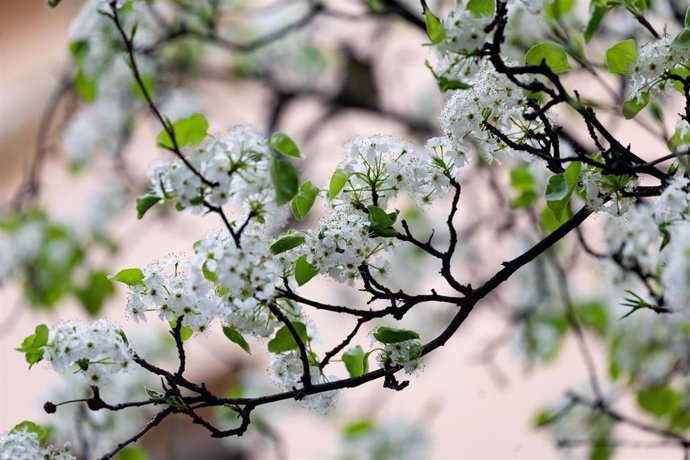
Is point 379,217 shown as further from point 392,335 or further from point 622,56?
point 622,56

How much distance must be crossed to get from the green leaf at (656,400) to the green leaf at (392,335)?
3.75ft

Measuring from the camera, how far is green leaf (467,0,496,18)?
0.89 m

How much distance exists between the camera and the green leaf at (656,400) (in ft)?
6.35

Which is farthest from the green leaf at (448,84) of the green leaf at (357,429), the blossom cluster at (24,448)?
the green leaf at (357,429)

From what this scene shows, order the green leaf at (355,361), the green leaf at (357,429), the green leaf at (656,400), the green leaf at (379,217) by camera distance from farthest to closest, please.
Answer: the green leaf at (357,429) → the green leaf at (656,400) → the green leaf at (355,361) → the green leaf at (379,217)

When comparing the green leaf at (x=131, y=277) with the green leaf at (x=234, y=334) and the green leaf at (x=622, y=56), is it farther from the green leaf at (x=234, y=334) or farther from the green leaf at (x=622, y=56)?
the green leaf at (x=622, y=56)

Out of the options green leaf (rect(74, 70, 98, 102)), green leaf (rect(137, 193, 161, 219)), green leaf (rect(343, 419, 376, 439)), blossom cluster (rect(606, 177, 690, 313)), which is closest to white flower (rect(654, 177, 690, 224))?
blossom cluster (rect(606, 177, 690, 313))

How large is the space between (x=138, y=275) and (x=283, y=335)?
179 mm

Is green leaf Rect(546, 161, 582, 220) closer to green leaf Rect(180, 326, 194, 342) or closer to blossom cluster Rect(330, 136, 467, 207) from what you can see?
blossom cluster Rect(330, 136, 467, 207)

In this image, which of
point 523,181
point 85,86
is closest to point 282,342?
point 523,181

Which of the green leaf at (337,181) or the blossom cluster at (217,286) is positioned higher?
the green leaf at (337,181)

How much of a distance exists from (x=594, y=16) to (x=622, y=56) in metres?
0.19

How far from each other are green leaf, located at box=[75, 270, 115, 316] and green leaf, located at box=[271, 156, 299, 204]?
1542 millimetres

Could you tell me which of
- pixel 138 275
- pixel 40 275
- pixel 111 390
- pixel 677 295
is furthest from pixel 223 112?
pixel 677 295
